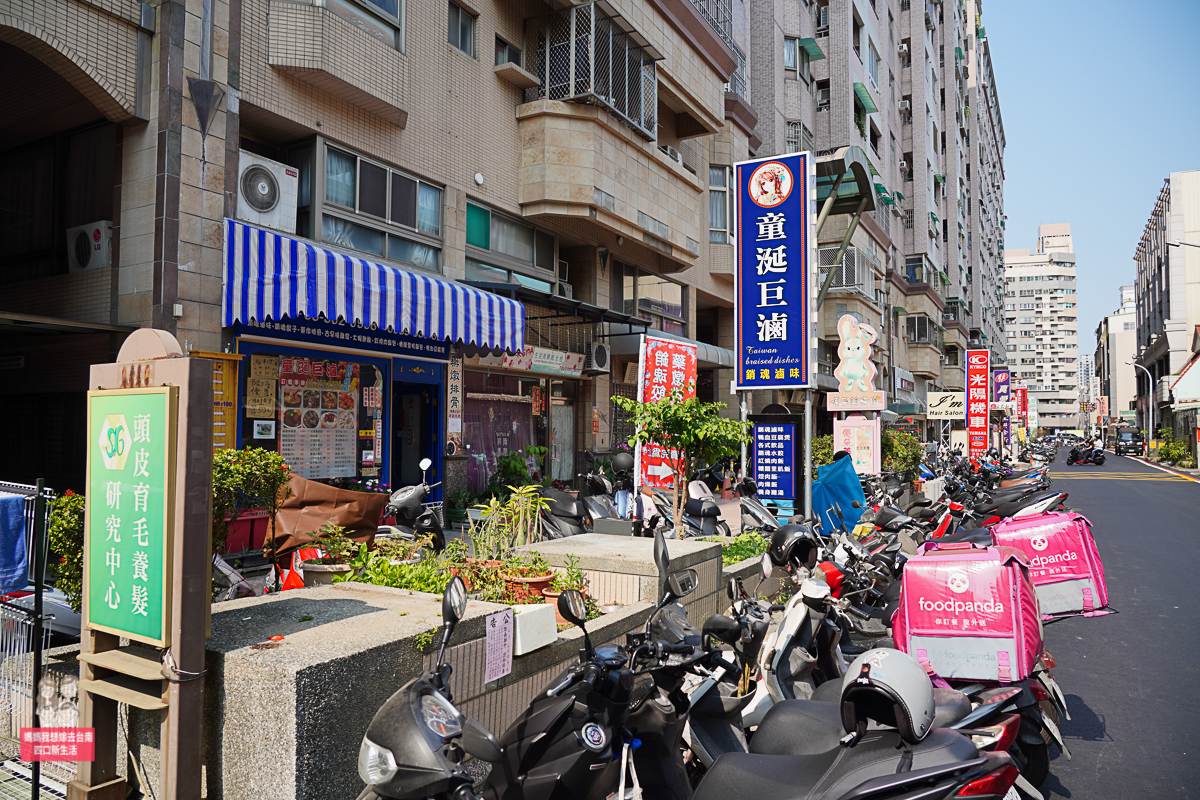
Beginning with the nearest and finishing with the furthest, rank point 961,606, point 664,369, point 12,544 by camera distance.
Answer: point 12,544 → point 961,606 → point 664,369

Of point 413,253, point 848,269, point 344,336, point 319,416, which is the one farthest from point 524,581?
point 848,269

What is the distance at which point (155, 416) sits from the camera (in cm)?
305

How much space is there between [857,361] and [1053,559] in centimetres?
1073

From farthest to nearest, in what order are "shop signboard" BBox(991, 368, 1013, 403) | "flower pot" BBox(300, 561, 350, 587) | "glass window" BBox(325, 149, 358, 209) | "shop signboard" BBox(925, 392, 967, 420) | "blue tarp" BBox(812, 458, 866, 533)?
"shop signboard" BBox(991, 368, 1013, 403) → "shop signboard" BBox(925, 392, 967, 420) → "blue tarp" BBox(812, 458, 866, 533) → "glass window" BBox(325, 149, 358, 209) → "flower pot" BBox(300, 561, 350, 587)

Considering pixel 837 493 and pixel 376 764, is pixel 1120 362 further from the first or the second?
pixel 376 764

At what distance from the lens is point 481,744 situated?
2.22 metres

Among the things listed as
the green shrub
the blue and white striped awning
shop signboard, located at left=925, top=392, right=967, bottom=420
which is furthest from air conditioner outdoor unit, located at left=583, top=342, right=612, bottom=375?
shop signboard, located at left=925, top=392, right=967, bottom=420

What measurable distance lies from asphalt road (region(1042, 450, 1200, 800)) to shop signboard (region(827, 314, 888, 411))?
4.84 meters

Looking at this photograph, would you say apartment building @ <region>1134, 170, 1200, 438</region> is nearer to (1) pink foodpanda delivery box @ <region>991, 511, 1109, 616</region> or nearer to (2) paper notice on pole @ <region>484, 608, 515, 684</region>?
(1) pink foodpanda delivery box @ <region>991, 511, 1109, 616</region>

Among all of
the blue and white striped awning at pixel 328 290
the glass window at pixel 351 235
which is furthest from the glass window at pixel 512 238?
the blue and white striped awning at pixel 328 290

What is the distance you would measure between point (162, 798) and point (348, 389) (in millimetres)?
8102

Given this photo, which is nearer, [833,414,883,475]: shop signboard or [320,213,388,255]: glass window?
[320,213,388,255]: glass window

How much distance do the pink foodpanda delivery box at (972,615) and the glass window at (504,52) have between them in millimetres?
12086

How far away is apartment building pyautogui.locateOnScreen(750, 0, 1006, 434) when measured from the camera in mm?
27219
